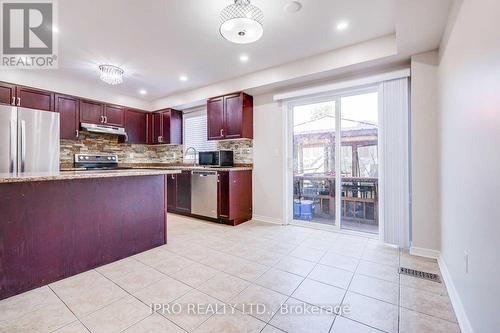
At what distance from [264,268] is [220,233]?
1305 millimetres

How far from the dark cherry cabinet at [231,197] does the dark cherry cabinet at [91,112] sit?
2.81m

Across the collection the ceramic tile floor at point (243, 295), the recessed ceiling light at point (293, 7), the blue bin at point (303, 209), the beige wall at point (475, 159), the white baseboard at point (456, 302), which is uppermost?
the recessed ceiling light at point (293, 7)

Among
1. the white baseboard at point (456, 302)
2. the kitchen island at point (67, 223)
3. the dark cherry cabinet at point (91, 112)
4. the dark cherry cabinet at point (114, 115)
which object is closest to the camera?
the white baseboard at point (456, 302)

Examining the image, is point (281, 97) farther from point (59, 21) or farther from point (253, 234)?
point (59, 21)

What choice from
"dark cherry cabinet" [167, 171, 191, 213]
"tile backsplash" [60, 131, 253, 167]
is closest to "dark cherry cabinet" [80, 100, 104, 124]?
"tile backsplash" [60, 131, 253, 167]

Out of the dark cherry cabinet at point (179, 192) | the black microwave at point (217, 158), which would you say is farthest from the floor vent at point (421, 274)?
the dark cherry cabinet at point (179, 192)

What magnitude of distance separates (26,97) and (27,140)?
950 millimetres

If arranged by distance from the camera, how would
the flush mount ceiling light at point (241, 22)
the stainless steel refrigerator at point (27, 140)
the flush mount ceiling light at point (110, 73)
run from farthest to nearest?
the flush mount ceiling light at point (110, 73)
the stainless steel refrigerator at point (27, 140)
the flush mount ceiling light at point (241, 22)

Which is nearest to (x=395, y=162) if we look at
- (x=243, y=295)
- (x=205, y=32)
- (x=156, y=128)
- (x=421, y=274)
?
(x=421, y=274)

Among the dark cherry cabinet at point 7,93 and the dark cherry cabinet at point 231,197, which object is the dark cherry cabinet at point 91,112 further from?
the dark cherry cabinet at point 231,197

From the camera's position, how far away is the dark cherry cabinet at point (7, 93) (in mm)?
3523

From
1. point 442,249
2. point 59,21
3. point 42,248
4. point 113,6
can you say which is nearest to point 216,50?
point 113,6

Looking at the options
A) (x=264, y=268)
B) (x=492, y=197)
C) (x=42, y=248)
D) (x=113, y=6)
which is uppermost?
(x=113, y=6)

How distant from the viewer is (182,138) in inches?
217
